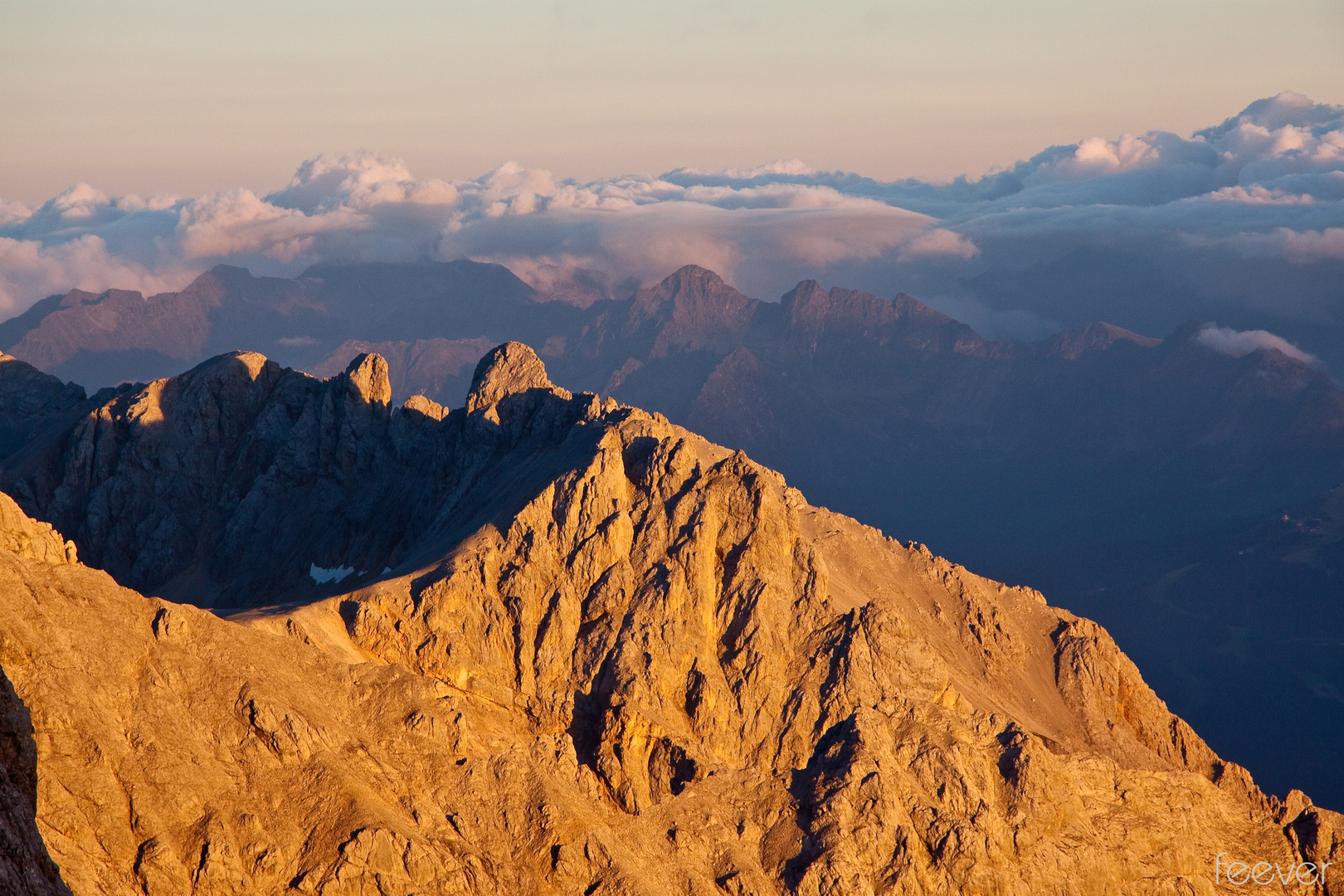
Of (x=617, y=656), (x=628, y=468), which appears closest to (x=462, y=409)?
(x=628, y=468)

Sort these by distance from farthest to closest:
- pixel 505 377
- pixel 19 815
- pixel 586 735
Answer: pixel 505 377, pixel 586 735, pixel 19 815

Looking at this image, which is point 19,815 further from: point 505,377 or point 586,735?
point 505,377

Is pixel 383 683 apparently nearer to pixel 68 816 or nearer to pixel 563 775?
pixel 563 775

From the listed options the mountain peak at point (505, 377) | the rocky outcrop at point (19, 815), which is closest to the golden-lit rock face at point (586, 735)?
Result: the mountain peak at point (505, 377)

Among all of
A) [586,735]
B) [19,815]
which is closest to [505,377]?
[586,735]

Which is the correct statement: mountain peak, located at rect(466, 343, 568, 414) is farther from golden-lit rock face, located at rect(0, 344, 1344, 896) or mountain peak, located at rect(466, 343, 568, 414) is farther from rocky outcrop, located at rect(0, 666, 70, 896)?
rocky outcrop, located at rect(0, 666, 70, 896)

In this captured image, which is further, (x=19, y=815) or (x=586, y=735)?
(x=586, y=735)

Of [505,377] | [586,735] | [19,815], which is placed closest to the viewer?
[19,815]

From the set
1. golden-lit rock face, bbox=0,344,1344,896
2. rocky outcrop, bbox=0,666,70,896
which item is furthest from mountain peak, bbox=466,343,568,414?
rocky outcrop, bbox=0,666,70,896

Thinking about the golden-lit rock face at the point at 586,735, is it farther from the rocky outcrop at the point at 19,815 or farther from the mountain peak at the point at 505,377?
the rocky outcrop at the point at 19,815
